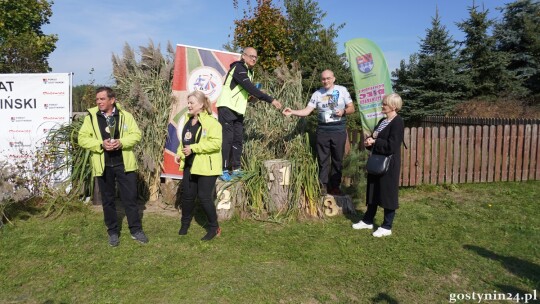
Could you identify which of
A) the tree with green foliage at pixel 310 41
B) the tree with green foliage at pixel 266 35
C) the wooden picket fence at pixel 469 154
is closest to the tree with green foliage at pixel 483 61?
the tree with green foliage at pixel 310 41

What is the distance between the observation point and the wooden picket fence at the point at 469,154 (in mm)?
7348

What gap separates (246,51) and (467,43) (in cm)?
1707

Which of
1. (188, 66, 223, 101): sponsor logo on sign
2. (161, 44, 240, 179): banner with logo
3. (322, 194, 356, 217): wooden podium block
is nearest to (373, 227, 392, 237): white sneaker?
(322, 194, 356, 217): wooden podium block

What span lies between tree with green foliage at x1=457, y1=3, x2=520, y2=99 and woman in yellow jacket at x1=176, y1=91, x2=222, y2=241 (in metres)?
16.5

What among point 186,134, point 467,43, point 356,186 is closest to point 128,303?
point 186,134

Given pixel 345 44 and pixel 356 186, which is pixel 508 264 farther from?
pixel 345 44

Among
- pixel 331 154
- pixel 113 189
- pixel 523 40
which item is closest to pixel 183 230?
pixel 113 189

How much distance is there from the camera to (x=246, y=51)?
5508 millimetres

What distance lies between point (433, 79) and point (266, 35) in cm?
780

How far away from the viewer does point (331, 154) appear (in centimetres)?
566

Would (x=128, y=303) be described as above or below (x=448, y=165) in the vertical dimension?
below

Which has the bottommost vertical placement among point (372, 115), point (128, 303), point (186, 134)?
point (128, 303)

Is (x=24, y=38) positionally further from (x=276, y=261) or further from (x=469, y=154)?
(x=469, y=154)

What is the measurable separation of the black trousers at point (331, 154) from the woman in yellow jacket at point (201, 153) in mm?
1685
